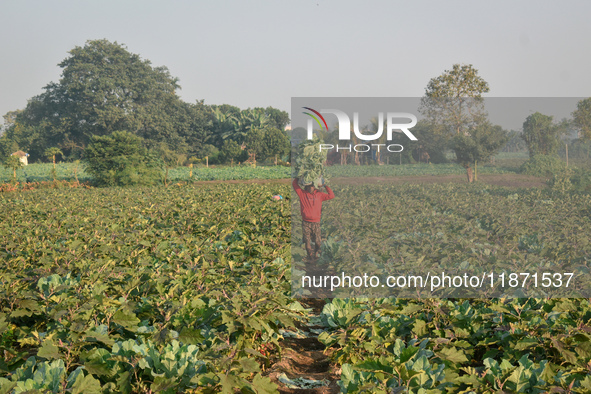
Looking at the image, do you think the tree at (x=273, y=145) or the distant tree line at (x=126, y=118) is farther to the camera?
the distant tree line at (x=126, y=118)

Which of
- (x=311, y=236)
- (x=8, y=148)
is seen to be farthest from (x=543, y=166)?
(x=8, y=148)

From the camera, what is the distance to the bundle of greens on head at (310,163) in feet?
16.1

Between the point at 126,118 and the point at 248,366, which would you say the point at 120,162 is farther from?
the point at 126,118

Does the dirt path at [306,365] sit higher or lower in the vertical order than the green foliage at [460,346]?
lower

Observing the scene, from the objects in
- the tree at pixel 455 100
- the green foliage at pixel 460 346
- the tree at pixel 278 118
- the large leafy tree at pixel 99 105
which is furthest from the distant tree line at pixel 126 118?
the green foliage at pixel 460 346

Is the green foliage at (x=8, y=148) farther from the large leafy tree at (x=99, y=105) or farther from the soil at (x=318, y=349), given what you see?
the soil at (x=318, y=349)

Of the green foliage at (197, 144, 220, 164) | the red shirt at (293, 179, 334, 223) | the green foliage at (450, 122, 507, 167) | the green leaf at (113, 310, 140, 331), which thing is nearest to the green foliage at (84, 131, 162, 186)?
the red shirt at (293, 179, 334, 223)

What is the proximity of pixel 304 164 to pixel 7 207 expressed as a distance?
9695mm

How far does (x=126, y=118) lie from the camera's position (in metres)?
52.1

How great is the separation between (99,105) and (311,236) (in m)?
53.9

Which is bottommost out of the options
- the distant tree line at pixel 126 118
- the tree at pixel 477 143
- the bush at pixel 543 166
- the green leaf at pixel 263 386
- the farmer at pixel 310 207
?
the green leaf at pixel 263 386

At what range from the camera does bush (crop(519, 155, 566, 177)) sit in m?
5.14

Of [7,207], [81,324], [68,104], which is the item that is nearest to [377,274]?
[81,324]

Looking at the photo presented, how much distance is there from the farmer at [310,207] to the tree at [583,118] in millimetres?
2824
